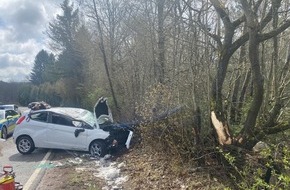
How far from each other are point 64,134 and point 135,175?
4220 mm

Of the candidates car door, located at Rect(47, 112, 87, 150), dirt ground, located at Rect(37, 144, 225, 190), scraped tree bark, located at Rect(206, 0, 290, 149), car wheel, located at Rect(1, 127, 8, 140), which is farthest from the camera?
car wheel, located at Rect(1, 127, 8, 140)

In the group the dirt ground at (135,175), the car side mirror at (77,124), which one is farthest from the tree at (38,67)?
the dirt ground at (135,175)

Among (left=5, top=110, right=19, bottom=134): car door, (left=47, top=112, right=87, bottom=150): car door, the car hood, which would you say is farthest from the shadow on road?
(left=5, top=110, right=19, bottom=134): car door

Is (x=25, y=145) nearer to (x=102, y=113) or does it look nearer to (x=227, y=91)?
(x=102, y=113)

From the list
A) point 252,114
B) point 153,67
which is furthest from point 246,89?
point 153,67

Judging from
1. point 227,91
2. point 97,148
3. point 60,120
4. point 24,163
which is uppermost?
point 227,91

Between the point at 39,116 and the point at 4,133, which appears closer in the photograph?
the point at 39,116

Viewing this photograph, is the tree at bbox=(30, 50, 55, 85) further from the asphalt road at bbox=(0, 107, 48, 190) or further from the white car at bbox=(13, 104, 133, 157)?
the white car at bbox=(13, 104, 133, 157)

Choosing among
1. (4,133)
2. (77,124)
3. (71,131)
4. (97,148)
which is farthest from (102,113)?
(4,133)

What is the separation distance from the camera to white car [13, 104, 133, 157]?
32.3ft

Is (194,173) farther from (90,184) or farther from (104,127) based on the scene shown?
(104,127)

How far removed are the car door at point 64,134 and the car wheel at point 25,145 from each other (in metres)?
0.67

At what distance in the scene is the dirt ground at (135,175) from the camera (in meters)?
5.98

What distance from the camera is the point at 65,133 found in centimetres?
1045
